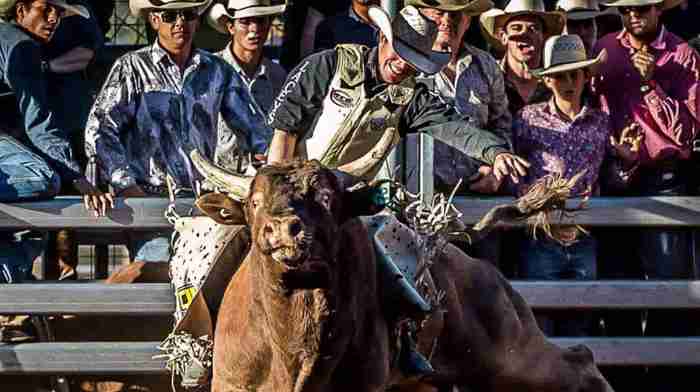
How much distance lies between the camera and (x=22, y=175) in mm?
8180

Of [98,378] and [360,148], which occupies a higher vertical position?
[360,148]

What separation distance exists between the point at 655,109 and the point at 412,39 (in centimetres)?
179

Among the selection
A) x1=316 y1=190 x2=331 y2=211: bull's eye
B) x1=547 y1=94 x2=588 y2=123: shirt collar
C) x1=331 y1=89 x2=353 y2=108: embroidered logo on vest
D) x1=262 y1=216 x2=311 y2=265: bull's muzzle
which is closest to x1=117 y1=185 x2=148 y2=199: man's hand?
x1=331 y1=89 x2=353 y2=108: embroidered logo on vest

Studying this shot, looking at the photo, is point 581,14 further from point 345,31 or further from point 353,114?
point 353,114

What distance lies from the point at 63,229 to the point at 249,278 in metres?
1.91

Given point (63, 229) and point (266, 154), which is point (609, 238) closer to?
point (266, 154)

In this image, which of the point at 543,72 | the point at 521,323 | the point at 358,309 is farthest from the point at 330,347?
the point at 543,72

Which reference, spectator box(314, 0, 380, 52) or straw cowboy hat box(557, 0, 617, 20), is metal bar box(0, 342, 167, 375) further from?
straw cowboy hat box(557, 0, 617, 20)

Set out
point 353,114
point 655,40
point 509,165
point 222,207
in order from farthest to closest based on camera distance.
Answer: point 655,40 < point 353,114 < point 509,165 < point 222,207


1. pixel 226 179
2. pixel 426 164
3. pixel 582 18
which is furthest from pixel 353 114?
pixel 582 18

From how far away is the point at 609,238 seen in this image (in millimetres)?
8898

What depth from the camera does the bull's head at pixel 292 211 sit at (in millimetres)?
5934

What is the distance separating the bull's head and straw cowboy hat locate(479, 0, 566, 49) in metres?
2.67

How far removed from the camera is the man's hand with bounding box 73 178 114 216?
26.8ft
